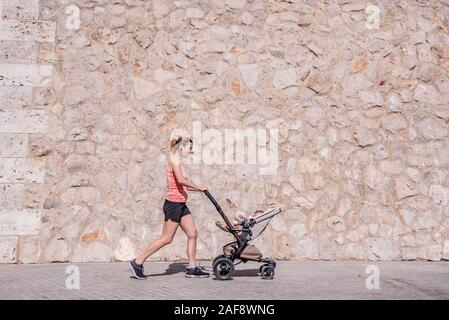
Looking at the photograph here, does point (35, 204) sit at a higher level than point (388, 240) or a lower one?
higher

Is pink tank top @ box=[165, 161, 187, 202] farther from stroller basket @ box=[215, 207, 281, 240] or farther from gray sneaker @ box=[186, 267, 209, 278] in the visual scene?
gray sneaker @ box=[186, 267, 209, 278]

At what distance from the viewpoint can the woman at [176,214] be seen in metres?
6.19

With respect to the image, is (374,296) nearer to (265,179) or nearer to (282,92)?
(265,179)

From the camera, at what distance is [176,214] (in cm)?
628

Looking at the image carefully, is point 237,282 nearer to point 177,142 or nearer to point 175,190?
point 175,190

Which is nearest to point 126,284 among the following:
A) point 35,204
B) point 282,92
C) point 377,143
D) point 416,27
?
point 35,204

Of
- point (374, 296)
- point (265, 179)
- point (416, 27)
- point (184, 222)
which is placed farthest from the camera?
point (416, 27)

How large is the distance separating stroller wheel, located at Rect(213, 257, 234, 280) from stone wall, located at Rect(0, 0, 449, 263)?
1.70m

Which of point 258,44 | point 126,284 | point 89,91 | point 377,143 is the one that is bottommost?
point 126,284

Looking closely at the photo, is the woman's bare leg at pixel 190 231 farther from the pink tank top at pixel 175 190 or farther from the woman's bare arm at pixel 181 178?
the woman's bare arm at pixel 181 178

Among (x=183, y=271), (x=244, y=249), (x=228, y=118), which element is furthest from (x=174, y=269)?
(x=228, y=118)

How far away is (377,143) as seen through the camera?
839 cm

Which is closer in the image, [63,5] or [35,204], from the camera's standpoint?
[35,204]

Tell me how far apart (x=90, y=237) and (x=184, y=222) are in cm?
212
